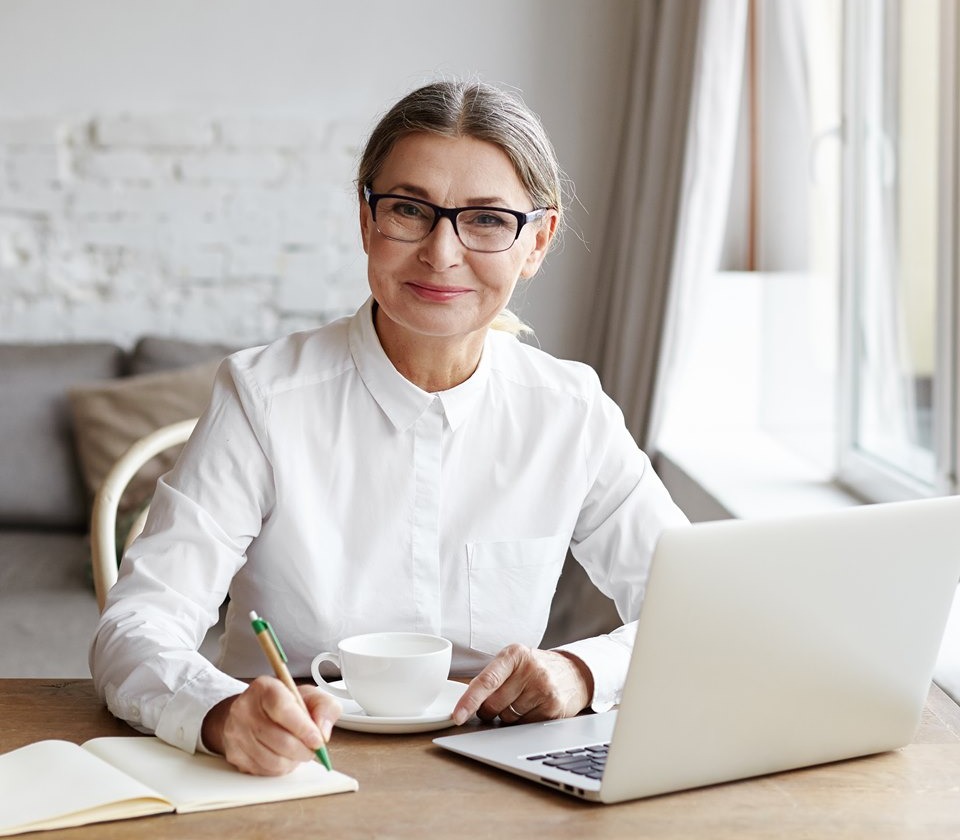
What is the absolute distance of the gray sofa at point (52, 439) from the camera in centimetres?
310

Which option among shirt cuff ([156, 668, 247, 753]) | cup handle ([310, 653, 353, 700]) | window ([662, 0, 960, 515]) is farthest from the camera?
window ([662, 0, 960, 515])

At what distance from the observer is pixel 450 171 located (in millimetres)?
1403

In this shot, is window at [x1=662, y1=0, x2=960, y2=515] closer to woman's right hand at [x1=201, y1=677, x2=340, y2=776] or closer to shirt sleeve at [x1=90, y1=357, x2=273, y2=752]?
shirt sleeve at [x1=90, y1=357, x2=273, y2=752]

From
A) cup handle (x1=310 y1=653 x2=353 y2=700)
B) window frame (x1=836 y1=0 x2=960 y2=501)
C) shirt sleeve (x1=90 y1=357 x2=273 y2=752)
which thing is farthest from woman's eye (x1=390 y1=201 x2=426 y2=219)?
window frame (x1=836 y1=0 x2=960 y2=501)

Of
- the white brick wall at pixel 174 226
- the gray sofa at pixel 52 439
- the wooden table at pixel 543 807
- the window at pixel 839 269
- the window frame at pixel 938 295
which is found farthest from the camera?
the white brick wall at pixel 174 226

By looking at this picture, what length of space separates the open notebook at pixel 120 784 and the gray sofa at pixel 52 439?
6.43 ft

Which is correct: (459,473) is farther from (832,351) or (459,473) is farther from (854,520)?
(832,351)

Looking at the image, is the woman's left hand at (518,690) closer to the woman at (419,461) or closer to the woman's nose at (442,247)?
the woman at (419,461)

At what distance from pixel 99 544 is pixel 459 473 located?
18.5 inches

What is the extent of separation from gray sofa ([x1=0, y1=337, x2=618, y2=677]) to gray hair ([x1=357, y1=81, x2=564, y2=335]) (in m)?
1.79

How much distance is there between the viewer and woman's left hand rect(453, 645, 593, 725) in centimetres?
115

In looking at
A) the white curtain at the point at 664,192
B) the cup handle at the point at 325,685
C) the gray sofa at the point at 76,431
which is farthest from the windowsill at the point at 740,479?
the cup handle at the point at 325,685

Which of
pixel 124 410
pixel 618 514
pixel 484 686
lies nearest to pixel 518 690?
pixel 484 686

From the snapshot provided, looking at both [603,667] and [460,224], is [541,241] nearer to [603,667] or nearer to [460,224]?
[460,224]
